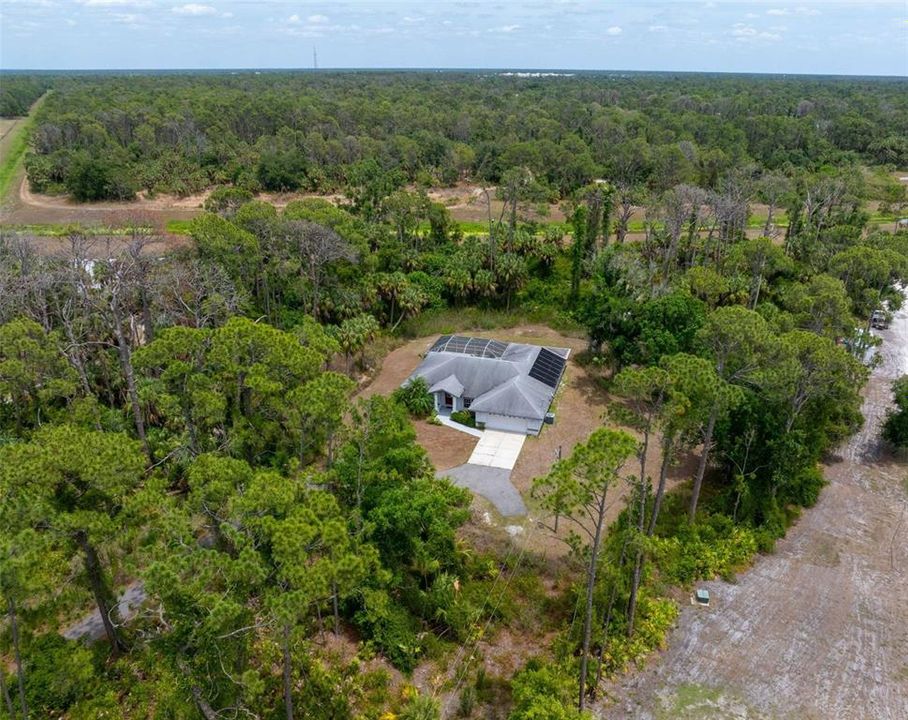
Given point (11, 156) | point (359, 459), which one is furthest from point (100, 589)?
point (11, 156)

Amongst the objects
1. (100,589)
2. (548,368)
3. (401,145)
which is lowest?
(548,368)

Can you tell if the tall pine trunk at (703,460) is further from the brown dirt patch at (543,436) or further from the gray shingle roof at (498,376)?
the gray shingle roof at (498,376)

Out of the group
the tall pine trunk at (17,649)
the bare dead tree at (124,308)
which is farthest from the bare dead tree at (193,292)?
the tall pine trunk at (17,649)

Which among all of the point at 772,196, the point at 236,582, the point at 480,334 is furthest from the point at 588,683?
the point at 772,196

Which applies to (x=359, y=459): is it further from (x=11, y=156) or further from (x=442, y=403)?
(x=11, y=156)

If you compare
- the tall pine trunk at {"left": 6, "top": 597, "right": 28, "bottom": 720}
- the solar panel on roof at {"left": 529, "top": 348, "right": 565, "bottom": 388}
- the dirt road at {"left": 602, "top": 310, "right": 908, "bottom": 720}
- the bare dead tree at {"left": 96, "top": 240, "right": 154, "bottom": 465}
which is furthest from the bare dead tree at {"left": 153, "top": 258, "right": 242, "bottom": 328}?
the dirt road at {"left": 602, "top": 310, "right": 908, "bottom": 720}
